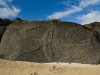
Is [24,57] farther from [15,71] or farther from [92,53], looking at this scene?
[15,71]

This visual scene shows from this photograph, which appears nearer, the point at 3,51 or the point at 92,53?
the point at 92,53

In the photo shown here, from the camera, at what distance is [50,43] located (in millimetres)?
13219

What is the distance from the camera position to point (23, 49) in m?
13.1

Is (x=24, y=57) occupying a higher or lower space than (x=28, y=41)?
lower

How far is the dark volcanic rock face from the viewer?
41.7ft

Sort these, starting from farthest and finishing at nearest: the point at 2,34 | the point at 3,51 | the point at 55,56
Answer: the point at 2,34 < the point at 3,51 < the point at 55,56

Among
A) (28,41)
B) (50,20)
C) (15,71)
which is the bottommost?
(15,71)

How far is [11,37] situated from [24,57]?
76.1 inches

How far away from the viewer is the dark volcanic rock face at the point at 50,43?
500 inches

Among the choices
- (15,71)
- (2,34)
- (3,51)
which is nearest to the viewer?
(15,71)

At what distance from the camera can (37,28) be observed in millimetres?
13859

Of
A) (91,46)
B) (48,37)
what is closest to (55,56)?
(48,37)

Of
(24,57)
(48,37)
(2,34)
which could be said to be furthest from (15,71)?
(2,34)

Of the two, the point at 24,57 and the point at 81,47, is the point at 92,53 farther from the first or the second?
the point at 24,57
